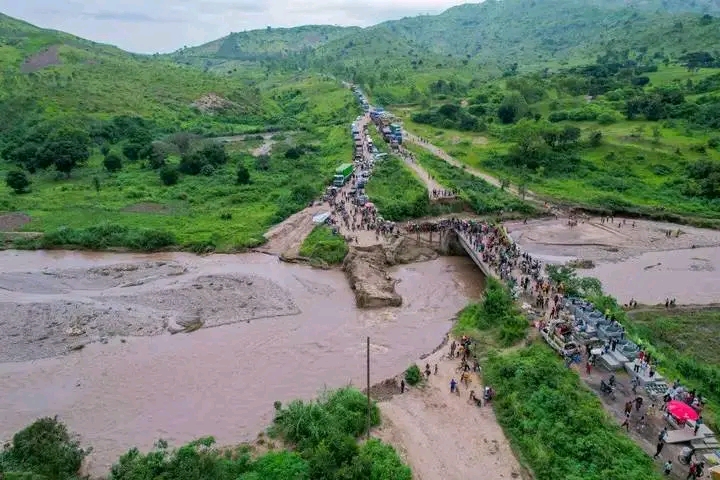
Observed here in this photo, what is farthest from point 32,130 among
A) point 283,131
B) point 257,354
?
point 257,354

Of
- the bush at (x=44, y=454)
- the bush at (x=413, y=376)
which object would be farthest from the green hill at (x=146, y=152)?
the bush at (x=44, y=454)

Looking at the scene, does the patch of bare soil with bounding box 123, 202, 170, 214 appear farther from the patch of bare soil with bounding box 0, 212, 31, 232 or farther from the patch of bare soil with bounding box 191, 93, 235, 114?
the patch of bare soil with bounding box 191, 93, 235, 114

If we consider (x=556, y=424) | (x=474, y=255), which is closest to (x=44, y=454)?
(x=556, y=424)

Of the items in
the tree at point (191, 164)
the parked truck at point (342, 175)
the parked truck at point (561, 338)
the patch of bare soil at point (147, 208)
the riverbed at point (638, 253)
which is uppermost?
the tree at point (191, 164)

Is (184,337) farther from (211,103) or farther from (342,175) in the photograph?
(211,103)

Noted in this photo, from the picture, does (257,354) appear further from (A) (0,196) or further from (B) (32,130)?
(B) (32,130)

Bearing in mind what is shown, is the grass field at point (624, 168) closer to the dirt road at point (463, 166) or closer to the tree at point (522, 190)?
the dirt road at point (463, 166)
